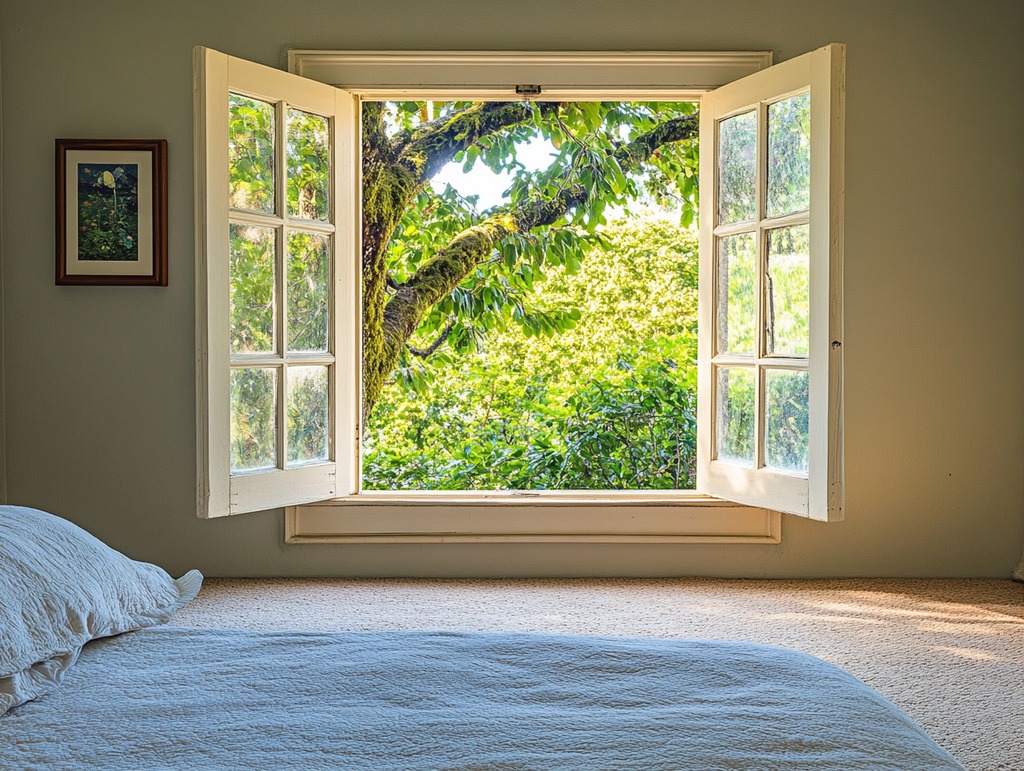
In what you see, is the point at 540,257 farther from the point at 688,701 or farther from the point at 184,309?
the point at 688,701

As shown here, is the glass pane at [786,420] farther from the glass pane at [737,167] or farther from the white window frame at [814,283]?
the glass pane at [737,167]

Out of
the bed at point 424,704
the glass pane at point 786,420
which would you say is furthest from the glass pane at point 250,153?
the bed at point 424,704

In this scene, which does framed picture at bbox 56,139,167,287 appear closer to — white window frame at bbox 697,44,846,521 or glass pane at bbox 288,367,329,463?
glass pane at bbox 288,367,329,463

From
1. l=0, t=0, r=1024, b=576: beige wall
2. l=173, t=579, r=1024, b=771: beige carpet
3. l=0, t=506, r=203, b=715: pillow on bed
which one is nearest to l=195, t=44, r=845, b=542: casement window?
l=0, t=0, r=1024, b=576: beige wall

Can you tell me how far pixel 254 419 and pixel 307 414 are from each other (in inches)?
9.3

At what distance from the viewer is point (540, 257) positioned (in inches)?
218

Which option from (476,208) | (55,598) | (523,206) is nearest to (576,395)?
(523,206)

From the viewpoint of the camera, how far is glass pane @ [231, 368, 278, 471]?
3424mm

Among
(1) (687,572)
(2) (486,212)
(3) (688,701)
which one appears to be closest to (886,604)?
(1) (687,572)

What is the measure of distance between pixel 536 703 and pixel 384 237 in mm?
4051

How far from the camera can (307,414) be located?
3660 mm

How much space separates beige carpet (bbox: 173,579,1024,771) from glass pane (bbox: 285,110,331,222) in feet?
4.70

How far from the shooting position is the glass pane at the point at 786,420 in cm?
338

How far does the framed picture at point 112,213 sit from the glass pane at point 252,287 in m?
0.43
